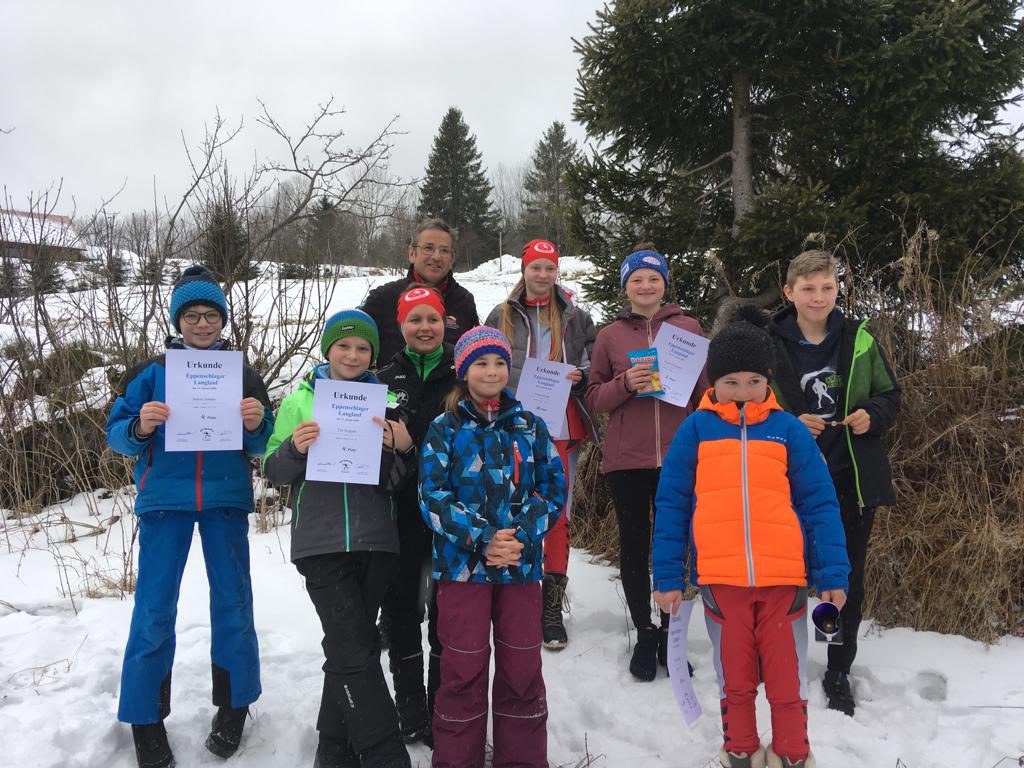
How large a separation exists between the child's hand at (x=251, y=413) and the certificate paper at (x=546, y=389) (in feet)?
4.46

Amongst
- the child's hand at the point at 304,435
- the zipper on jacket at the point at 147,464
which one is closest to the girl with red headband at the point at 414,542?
the child's hand at the point at 304,435

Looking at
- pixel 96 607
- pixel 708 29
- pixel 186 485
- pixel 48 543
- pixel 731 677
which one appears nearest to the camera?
pixel 731 677

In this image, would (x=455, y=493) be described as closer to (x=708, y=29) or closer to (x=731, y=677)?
(x=731, y=677)

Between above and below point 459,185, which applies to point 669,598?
below

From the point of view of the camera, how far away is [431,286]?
3666 millimetres

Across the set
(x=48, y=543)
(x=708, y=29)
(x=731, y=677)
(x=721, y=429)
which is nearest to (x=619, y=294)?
(x=708, y=29)

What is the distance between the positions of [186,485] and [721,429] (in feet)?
Answer: 7.56

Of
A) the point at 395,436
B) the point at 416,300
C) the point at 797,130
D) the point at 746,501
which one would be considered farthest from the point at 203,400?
the point at 797,130

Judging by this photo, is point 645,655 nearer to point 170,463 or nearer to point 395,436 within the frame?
point 395,436

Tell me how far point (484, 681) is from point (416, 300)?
1.73 meters

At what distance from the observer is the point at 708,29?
5707mm

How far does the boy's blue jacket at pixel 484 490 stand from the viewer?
8.07 feet

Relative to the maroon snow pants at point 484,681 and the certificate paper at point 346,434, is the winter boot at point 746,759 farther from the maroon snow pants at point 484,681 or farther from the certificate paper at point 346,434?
the certificate paper at point 346,434

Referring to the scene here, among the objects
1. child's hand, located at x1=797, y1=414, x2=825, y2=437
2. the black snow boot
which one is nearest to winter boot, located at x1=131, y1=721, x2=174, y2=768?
the black snow boot
